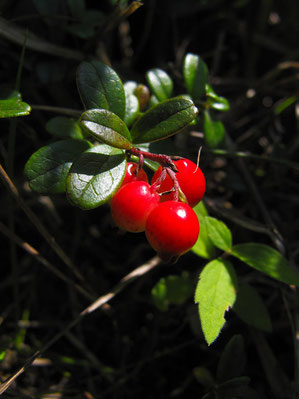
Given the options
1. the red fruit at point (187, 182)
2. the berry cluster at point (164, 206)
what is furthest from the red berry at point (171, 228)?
the red fruit at point (187, 182)

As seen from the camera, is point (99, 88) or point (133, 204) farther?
point (99, 88)

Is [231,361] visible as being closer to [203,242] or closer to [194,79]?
[203,242]

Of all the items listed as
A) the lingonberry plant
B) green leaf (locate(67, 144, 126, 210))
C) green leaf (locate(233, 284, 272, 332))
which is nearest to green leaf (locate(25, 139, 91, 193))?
the lingonberry plant

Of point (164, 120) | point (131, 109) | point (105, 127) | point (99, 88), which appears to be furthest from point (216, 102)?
point (105, 127)

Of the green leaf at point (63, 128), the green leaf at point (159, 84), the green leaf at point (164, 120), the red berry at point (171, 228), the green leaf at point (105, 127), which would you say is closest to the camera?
the red berry at point (171, 228)

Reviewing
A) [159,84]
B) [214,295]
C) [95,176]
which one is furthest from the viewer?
[159,84]

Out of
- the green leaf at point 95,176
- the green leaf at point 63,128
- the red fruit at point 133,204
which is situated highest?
the green leaf at point 63,128

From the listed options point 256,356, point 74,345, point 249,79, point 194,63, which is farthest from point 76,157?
point 249,79

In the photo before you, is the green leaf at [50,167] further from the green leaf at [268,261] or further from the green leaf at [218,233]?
the green leaf at [268,261]
